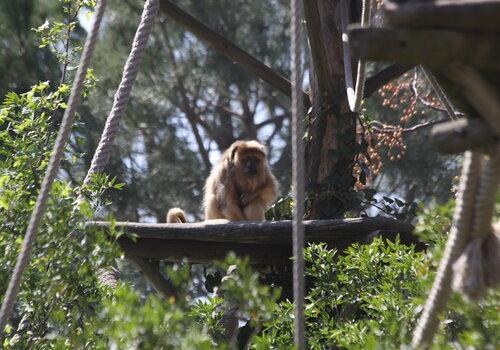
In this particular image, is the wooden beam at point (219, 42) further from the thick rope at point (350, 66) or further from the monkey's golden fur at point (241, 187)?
the monkey's golden fur at point (241, 187)

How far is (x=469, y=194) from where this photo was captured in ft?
8.85

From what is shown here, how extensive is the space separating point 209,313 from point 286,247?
9.59 ft

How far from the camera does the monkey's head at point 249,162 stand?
8.84m

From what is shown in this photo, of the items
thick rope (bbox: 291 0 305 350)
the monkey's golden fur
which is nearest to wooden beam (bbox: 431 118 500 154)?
thick rope (bbox: 291 0 305 350)

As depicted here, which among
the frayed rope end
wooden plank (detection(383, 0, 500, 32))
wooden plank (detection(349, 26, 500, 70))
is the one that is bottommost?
the frayed rope end

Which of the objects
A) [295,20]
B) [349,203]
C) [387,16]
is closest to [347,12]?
[349,203]

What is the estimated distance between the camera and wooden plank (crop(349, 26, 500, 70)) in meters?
2.34

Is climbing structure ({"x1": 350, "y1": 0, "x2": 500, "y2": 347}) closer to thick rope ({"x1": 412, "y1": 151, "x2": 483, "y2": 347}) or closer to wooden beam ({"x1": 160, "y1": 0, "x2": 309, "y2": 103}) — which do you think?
thick rope ({"x1": 412, "y1": 151, "x2": 483, "y2": 347})

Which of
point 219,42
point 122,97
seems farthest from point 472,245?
point 219,42

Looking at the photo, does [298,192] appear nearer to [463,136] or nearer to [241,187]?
[463,136]

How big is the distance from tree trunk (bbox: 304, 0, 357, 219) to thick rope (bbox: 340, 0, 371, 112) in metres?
0.19

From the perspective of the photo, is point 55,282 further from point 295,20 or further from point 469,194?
point 469,194

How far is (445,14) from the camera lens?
2.33m

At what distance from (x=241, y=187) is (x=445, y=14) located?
6543 millimetres
